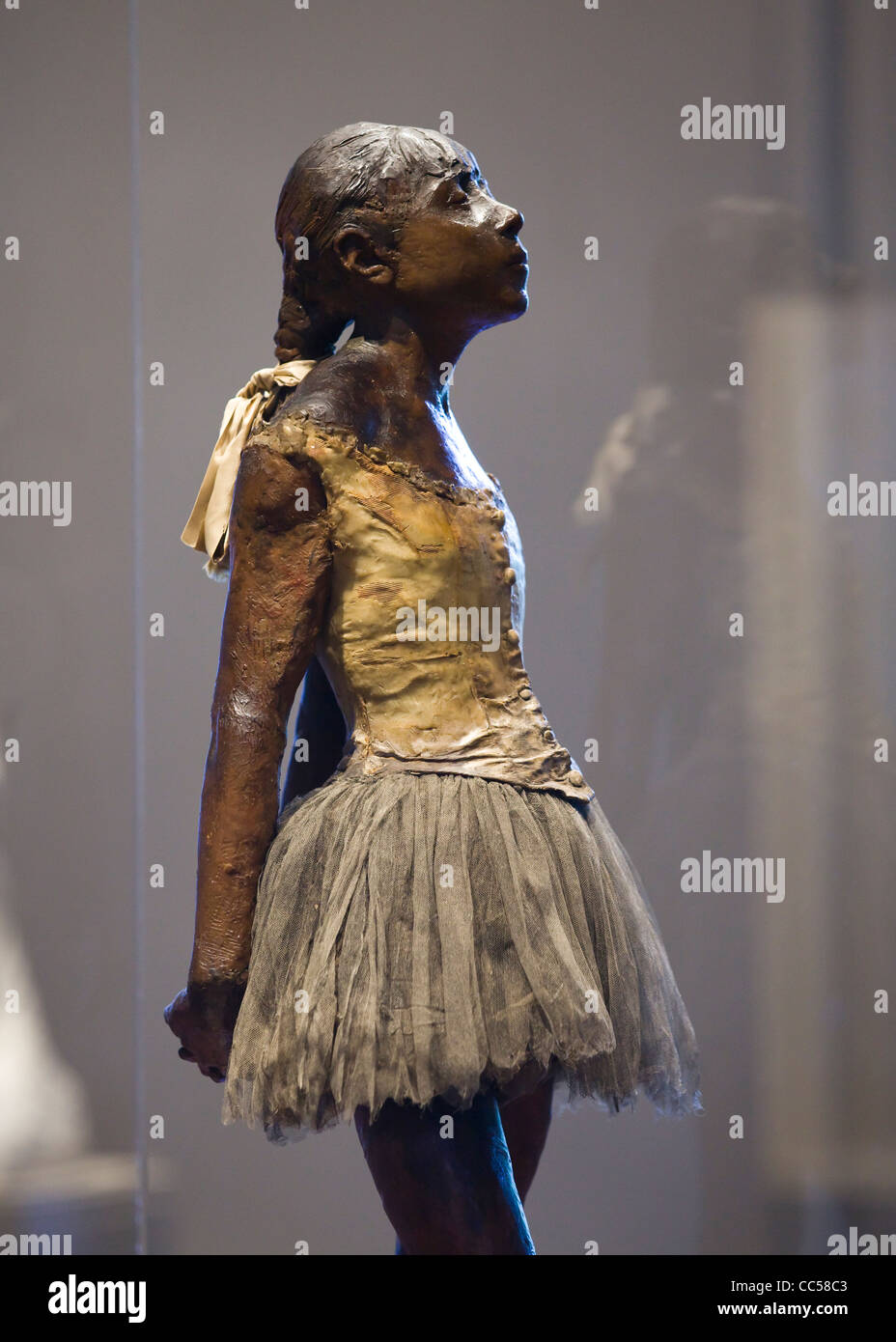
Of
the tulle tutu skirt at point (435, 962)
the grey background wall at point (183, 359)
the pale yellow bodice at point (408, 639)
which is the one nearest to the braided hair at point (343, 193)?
the pale yellow bodice at point (408, 639)

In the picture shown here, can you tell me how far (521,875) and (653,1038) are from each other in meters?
0.24

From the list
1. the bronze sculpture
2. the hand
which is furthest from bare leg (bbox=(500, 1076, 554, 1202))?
the hand

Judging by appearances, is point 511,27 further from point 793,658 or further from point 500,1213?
point 500,1213

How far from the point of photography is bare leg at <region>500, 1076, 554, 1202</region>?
65.2 inches

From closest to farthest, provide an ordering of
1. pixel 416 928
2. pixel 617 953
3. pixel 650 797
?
pixel 416 928 < pixel 617 953 < pixel 650 797

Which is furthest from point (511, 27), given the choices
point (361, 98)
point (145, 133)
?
point (145, 133)

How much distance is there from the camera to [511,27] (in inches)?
97.3

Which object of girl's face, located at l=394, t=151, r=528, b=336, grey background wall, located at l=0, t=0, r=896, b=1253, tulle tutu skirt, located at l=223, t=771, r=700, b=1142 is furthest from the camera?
grey background wall, located at l=0, t=0, r=896, b=1253

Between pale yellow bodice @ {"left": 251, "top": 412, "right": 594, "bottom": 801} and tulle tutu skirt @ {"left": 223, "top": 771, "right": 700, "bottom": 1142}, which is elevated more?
pale yellow bodice @ {"left": 251, "top": 412, "right": 594, "bottom": 801}

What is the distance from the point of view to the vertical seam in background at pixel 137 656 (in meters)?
2.41

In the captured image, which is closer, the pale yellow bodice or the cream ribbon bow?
the pale yellow bodice

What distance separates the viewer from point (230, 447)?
1.69 m

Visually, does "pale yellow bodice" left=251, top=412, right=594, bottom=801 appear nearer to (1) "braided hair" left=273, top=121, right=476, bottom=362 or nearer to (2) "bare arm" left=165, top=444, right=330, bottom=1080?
(2) "bare arm" left=165, top=444, right=330, bottom=1080

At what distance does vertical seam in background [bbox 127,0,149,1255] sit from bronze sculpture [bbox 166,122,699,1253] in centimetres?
70
